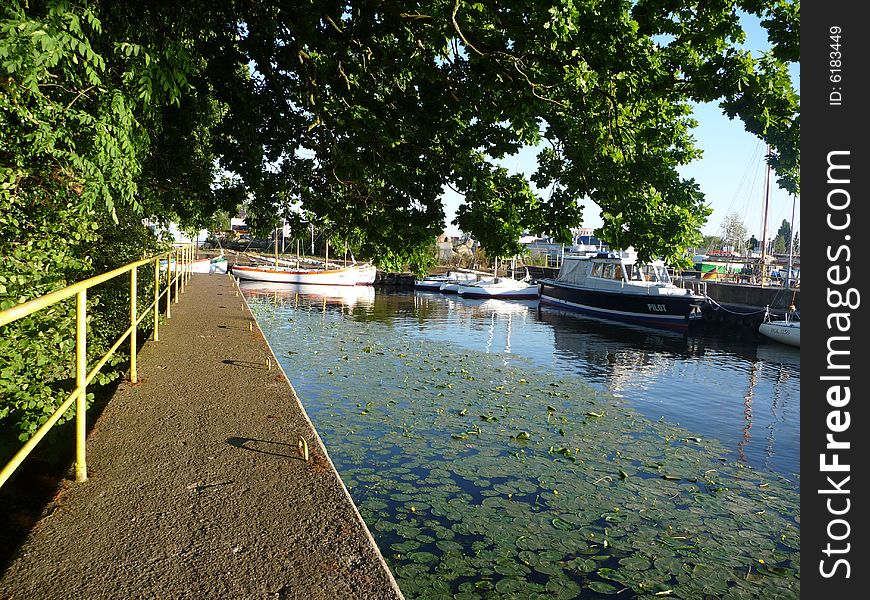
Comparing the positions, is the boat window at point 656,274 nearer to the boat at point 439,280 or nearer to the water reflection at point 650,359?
the water reflection at point 650,359

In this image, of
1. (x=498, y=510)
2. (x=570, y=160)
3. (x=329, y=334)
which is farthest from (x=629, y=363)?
(x=498, y=510)

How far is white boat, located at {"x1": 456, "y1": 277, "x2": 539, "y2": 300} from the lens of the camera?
4631 cm

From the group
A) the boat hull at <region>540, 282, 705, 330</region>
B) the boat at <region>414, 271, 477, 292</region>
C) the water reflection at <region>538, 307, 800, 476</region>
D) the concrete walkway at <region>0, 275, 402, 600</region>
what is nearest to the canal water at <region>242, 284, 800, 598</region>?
the water reflection at <region>538, 307, 800, 476</region>

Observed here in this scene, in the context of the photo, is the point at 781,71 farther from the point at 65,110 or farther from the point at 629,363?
the point at 629,363

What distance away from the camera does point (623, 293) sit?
3309cm

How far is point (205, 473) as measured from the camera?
3660mm

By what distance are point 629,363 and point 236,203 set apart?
45.6 ft

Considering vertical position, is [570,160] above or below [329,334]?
above

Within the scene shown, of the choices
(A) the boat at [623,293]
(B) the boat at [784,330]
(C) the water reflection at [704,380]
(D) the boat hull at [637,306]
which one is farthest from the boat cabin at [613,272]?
(B) the boat at [784,330]

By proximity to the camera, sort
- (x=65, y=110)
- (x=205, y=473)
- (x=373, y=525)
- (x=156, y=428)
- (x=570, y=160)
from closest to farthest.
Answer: (x=205, y=473), (x=156, y=428), (x=65, y=110), (x=373, y=525), (x=570, y=160)

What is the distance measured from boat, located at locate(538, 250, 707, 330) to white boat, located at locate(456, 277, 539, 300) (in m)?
5.42

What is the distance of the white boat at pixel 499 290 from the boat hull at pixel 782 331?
856 inches

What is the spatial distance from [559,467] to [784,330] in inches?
868

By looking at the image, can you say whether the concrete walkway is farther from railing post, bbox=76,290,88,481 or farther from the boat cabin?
the boat cabin
